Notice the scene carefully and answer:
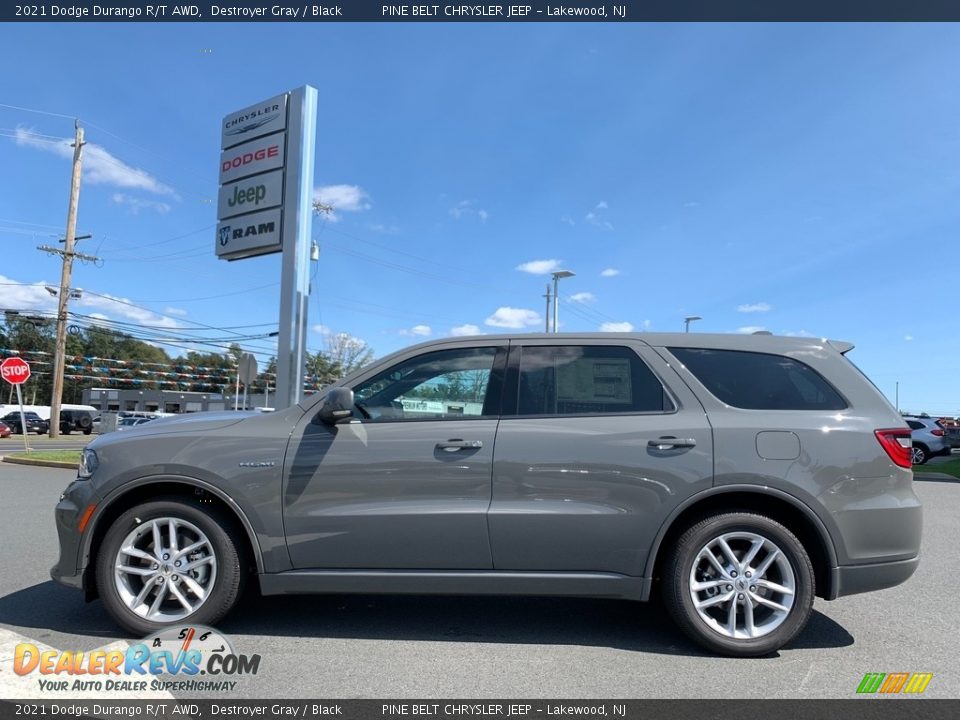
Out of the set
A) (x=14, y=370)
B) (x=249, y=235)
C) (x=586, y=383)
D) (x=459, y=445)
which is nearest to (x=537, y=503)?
(x=459, y=445)

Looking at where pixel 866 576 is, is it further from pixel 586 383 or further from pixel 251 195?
pixel 251 195

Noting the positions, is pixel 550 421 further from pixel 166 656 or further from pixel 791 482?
pixel 166 656

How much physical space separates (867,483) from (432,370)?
2.56 meters

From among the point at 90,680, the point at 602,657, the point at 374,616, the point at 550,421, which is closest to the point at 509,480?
the point at 550,421

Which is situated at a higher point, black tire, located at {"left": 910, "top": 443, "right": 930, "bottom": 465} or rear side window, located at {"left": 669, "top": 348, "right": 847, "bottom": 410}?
rear side window, located at {"left": 669, "top": 348, "right": 847, "bottom": 410}

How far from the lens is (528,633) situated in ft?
13.1

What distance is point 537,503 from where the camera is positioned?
3648mm

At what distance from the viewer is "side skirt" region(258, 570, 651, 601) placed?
12.0 feet

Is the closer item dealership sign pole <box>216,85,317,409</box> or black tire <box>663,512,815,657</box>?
black tire <box>663,512,815,657</box>

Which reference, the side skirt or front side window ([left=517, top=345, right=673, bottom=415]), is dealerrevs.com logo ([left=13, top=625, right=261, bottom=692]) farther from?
front side window ([left=517, top=345, right=673, bottom=415])

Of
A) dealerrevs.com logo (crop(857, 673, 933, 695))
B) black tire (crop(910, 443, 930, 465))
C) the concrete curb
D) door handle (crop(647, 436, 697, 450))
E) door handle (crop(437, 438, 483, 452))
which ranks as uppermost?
door handle (crop(647, 436, 697, 450))

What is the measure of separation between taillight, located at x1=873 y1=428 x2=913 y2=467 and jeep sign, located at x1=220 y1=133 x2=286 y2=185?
484 inches

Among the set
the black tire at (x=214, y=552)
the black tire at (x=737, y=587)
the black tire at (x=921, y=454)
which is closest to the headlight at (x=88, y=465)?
the black tire at (x=214, y=552)

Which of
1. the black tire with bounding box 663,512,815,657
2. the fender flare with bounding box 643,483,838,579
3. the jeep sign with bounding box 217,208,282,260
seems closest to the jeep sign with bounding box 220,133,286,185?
the jeep sign with bounding box 217,208,282,260
